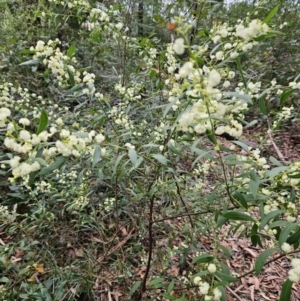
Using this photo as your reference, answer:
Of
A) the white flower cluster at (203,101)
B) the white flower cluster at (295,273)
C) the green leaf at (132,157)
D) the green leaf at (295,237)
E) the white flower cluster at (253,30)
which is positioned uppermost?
the white flower cluster at (253,30)

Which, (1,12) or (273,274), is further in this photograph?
(1,12)

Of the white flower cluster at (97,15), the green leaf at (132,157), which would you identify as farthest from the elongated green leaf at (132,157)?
the white flower cluster at (97,15)

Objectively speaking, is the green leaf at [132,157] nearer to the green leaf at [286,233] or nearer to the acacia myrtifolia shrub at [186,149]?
the acacia myrtifolia shrub at [186,149]

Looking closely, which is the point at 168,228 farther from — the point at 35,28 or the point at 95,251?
the point at 35,28

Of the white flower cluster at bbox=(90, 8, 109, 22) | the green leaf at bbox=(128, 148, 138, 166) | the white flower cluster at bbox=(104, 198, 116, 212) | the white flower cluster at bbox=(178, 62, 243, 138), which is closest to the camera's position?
the white flower cluster at bbox=(178, 62, 243, 138)

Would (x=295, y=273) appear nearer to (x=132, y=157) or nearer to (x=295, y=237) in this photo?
(x=295, y=237)

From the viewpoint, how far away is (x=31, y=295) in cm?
145

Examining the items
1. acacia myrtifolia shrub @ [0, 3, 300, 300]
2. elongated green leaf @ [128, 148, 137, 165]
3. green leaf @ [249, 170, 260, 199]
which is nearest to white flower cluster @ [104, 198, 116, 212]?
acacia myrtifolia shrub @ [0, 3, 300, 300]

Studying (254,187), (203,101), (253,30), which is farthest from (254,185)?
(253,30)

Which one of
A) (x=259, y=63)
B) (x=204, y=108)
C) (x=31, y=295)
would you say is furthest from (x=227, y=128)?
(x=259, y=63)

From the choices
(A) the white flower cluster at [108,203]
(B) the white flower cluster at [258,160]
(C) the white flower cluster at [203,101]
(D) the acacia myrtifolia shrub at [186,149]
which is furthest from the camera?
(A) the white flower cluster at [108,203]

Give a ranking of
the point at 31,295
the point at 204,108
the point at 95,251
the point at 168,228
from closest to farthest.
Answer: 1. the point at 204,108
2. the point at 31,295
3. the point at 95,251
4. the point at 168,228

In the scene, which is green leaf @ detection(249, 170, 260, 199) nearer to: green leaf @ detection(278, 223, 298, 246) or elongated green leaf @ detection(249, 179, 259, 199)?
elongated green leaf @ detection(249, 179, 259, 199)

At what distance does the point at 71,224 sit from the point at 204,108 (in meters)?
1.56
